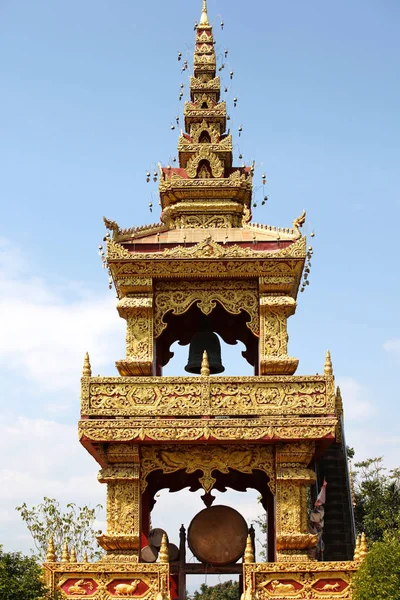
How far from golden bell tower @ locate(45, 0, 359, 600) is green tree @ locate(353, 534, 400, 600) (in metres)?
1.29

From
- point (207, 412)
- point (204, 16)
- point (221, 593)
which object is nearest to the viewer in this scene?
point (207, 412)

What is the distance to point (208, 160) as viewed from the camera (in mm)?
26188

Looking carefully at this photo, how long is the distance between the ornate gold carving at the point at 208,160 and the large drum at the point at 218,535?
824 centimetres

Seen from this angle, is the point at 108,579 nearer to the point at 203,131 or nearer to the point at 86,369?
the point at 86,369

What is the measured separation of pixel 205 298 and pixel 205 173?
383cm

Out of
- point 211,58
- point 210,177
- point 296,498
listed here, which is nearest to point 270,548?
point 296,498

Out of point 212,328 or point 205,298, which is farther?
point 212,328

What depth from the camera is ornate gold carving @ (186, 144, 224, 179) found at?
85.3ft

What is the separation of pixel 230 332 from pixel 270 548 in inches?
215

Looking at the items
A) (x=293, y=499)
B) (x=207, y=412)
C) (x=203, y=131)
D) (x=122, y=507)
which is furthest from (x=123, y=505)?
(x=203, y=131)

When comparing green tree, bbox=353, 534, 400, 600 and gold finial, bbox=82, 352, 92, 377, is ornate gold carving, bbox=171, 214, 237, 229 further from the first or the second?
green tree, bbox=353, 534, 400, 600

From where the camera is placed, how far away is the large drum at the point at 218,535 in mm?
22859

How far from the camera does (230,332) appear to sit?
86.2 ft

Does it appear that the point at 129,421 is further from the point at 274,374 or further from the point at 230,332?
the point at 230,332
